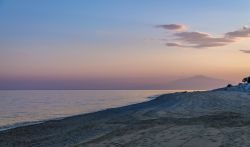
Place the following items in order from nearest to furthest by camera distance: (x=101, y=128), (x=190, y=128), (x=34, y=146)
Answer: (x=190, y=128) < (x=34, y=146) < (x=101, y=128)

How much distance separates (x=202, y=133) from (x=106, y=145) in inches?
163

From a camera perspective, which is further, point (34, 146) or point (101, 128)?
point (101, 128)

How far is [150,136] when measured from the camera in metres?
17.9

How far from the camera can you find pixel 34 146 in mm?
20734

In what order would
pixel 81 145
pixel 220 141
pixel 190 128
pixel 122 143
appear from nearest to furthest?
pixel 220 141 → pixel 122 143 → pixel 81 145 → pixel 190 128

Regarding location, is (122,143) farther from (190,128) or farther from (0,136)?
(0,136)

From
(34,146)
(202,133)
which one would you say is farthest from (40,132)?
(202,133)

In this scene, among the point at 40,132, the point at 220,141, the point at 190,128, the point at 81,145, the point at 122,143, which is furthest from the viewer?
the point at 40,132

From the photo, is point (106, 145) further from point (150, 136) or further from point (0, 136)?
point (0, 136)

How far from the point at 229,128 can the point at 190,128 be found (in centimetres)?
178

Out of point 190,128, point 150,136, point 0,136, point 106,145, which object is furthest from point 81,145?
point 0,136

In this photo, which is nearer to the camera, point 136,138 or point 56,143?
point 136,138

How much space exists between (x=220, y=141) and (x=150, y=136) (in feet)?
11.3

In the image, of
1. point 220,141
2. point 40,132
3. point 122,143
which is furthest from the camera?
point 40,132
